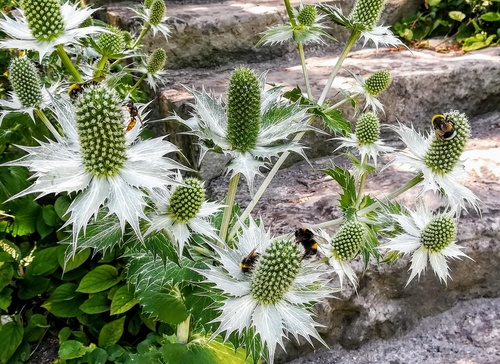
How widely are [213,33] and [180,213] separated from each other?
7.85ft

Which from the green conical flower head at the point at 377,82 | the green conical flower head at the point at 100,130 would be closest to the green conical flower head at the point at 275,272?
the green conical flower head at the point at 100,130

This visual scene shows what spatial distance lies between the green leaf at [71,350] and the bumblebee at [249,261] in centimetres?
107

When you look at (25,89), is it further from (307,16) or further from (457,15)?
(457,15)

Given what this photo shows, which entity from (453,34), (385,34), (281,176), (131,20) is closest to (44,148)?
(385,34)

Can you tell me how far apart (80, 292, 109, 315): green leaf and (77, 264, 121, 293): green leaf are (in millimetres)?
57

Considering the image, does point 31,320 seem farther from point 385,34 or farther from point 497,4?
point 497,4

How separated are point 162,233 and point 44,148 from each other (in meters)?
0.32

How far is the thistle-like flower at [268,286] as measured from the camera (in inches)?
43.2

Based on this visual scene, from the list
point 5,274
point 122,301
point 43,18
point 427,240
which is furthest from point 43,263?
point 427,240

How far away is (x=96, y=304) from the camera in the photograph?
211 centimetres

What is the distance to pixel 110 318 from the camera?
7.32 feet

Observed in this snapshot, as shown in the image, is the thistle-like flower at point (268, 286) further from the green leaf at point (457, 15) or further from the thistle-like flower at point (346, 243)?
the green leaf at point (457, 15)

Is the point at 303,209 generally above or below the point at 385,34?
below

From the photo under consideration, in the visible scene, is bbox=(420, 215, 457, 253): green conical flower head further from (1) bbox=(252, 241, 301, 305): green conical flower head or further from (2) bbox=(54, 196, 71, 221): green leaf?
(2) bbox=(54, 196, 71, 221): green leaf
